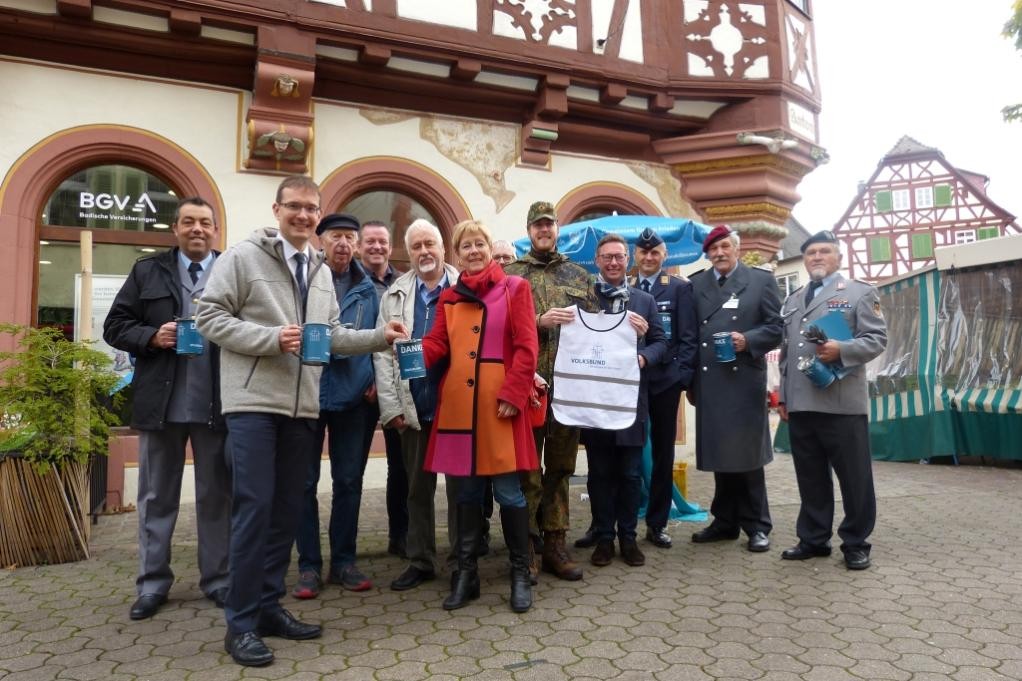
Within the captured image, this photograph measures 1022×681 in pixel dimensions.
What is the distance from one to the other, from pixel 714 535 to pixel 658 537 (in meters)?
0.42

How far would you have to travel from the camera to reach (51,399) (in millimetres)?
4633

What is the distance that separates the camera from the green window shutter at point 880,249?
33.7 metres

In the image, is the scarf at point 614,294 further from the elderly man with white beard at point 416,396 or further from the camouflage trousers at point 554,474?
the elderly man with white beard at point 416,396

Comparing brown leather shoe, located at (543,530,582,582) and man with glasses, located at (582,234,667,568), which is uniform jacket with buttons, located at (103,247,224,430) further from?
man with glasses, located at (582,234,667,568)

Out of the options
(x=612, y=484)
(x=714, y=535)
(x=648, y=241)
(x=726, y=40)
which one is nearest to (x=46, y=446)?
(x=612, y=484)

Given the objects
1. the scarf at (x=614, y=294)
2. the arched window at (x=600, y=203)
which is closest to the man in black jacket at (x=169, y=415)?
the scarf at (x=614, y=294)


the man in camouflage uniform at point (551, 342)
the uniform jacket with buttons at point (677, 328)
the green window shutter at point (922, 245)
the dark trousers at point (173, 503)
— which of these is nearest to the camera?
the dark trousers at point (173, 503)

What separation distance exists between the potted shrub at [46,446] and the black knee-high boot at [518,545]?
110 inches

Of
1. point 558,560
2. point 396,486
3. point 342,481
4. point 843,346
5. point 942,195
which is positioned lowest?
point 558,560

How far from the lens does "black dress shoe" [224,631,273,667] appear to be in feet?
9.53

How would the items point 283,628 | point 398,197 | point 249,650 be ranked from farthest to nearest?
point 398,197
point 283,628
point 249,650

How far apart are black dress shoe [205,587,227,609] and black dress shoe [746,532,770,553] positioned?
3.03m

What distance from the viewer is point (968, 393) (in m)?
9.20

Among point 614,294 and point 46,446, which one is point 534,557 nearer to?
point 614,294
